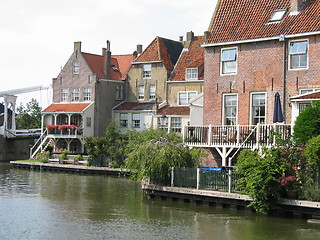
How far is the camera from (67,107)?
5922 cm

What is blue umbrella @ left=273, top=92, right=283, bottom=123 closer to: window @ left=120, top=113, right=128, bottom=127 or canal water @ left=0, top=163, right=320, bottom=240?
canal water @ left=0, top=163, right=320, bottom=240

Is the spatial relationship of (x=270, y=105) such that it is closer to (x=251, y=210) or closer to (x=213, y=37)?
(x=213, y=37)

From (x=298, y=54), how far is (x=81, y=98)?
1302 inches

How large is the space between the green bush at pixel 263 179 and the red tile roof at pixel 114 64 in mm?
36746

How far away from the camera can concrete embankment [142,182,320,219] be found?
22656 mm

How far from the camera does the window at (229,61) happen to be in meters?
32.9

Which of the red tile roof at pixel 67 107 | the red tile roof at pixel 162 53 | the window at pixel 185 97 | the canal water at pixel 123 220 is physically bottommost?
the canal water at pixel 123 220

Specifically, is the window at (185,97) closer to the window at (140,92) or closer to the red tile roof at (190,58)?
the red tile roof at (190,58)

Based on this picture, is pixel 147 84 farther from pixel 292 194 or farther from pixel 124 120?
pixel 292 194

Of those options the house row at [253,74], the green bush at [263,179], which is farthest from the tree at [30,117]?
the green bush at [263,179]

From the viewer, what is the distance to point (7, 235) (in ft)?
64.1

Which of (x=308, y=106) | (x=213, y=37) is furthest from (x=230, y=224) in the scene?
(x=213, y=37)

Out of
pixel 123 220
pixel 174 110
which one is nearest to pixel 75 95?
pixel 174 110

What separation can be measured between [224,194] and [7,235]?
9.91 m
